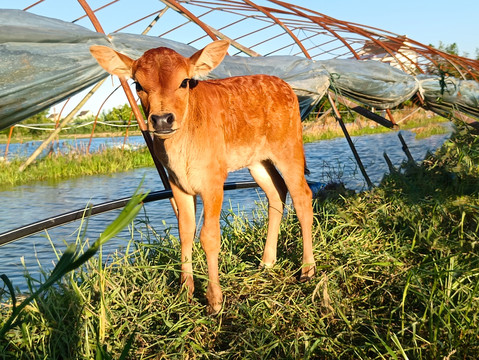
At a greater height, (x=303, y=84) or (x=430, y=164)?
(x=303, y=84)

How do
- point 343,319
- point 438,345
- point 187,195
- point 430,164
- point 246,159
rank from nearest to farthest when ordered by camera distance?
point 438,345, point 343,319, point 187,195, point 246,159, point 430,164

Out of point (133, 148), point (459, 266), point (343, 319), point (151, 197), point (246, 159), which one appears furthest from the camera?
point (133, 148)

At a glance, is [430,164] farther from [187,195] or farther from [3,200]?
[3,200]

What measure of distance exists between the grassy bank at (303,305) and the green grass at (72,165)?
10945mm

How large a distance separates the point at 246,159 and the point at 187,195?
657 mm

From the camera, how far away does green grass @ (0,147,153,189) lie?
585 inches

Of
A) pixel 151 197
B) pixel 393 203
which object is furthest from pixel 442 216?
pixel 151 197

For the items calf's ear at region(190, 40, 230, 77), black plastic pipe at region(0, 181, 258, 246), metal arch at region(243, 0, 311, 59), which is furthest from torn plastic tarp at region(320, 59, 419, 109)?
calf's ear at region(190, 40, 230, 77)

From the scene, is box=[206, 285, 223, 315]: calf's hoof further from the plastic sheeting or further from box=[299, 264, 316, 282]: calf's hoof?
the plastic sheeting

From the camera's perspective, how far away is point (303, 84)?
22.5 ft

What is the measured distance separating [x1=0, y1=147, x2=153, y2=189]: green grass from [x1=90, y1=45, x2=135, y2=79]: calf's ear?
37.8 feet

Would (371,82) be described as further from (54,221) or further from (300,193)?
(54,221)

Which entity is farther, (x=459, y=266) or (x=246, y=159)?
(x=246, y=159)

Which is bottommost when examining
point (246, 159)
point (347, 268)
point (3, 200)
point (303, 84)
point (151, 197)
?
point (3, 200)
